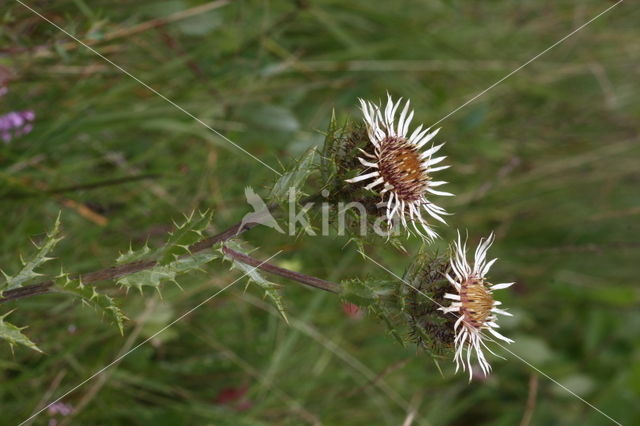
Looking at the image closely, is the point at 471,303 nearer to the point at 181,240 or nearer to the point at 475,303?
the point at 475,303

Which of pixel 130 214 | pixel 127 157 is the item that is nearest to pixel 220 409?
pixel 130 214

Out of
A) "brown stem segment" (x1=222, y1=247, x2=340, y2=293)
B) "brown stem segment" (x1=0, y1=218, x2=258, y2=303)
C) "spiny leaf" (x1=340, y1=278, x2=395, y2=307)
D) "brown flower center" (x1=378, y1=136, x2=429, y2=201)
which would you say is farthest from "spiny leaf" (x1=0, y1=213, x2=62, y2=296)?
"brown flower center" (x1=378, y1=136, x2=429, y2=201)

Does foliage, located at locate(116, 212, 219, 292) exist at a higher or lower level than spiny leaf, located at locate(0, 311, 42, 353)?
higher

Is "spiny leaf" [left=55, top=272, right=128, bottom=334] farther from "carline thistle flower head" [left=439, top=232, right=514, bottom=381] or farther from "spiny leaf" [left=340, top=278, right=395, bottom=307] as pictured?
"carline thistle flower head" [left=439, top=232, right=514, bottom=381]

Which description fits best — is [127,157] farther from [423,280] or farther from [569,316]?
[569,316]

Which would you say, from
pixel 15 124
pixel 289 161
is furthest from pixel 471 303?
pixel 15 124
